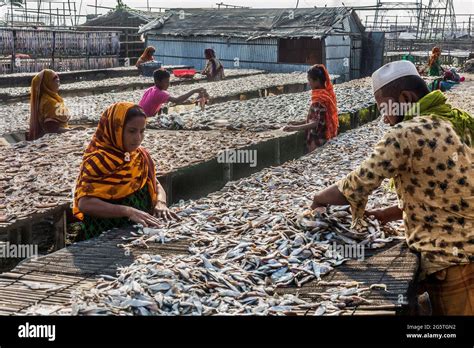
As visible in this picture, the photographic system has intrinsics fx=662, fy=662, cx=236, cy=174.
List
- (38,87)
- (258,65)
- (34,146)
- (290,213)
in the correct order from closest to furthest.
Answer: (290,213), (34,146), (38,87), (258,65)

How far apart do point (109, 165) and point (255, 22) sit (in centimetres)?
2813

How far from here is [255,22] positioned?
3228 centimetres

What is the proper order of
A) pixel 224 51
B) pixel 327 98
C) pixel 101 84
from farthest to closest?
pixel 224 51, pixel 101 84, pixel 327 98

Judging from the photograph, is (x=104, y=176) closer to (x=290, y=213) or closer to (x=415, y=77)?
(x=290, y=213)

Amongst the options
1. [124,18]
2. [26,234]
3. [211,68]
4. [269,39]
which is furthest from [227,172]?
[124,18]

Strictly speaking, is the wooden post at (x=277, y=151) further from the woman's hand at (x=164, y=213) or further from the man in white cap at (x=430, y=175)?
the man in white cap at (x=430, y=175)

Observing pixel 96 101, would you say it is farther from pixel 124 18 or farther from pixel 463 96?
pixel 124 18

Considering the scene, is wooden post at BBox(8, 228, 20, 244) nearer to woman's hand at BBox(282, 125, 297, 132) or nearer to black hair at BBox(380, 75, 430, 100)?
black hair at BBox(380, 75, 430, 100)

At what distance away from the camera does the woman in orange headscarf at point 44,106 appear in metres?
10.1

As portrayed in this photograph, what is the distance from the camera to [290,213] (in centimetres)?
506

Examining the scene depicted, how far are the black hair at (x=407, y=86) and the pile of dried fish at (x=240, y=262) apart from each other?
1143mm
